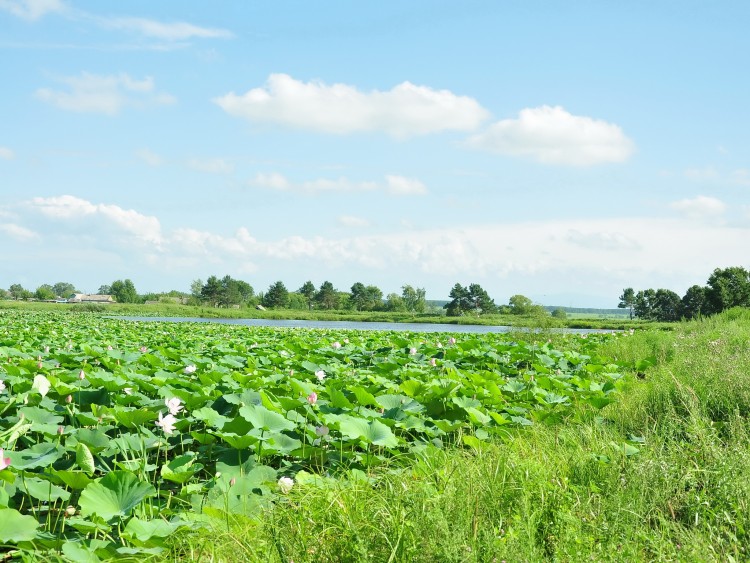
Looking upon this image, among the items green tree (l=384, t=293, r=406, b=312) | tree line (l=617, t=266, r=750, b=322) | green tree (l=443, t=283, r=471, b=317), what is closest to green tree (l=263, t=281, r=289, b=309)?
green tree (l=384, t=293, r=406, b=312)

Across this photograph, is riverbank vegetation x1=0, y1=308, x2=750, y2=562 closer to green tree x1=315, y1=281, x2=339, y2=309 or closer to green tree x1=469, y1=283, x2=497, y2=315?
green tree x1=469, y1=283, x2=497, y2=315

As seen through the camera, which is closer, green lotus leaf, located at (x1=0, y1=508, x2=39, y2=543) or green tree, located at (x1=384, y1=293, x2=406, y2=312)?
green lotus leaf, located at (x1=0, y1=508, x2=39, y2=543)

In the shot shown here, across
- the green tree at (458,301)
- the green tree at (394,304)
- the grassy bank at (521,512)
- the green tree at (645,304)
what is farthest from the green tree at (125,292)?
the grassy bank at (521,512)

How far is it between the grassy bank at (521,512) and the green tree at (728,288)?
56812mm

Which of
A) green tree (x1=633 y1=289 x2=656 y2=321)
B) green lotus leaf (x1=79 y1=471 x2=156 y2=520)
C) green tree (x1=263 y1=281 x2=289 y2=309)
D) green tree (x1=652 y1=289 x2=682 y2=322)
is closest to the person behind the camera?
green lotus leaf (x1=79 y1=471 x2=156 y2=520)

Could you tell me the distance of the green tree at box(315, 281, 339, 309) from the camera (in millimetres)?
93250

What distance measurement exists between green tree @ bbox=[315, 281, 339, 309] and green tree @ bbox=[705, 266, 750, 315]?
52.2 metres

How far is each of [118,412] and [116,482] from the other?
1.17 meters

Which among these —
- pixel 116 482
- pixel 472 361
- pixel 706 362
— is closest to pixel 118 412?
pixel 116 482

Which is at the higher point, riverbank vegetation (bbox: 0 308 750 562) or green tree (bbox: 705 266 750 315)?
green tree (bbox: 705 266 750 315)

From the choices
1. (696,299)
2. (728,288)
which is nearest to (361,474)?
(728,288)

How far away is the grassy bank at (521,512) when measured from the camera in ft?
8.33

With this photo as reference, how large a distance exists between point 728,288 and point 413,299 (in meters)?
50.8

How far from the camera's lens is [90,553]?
2.63 m
